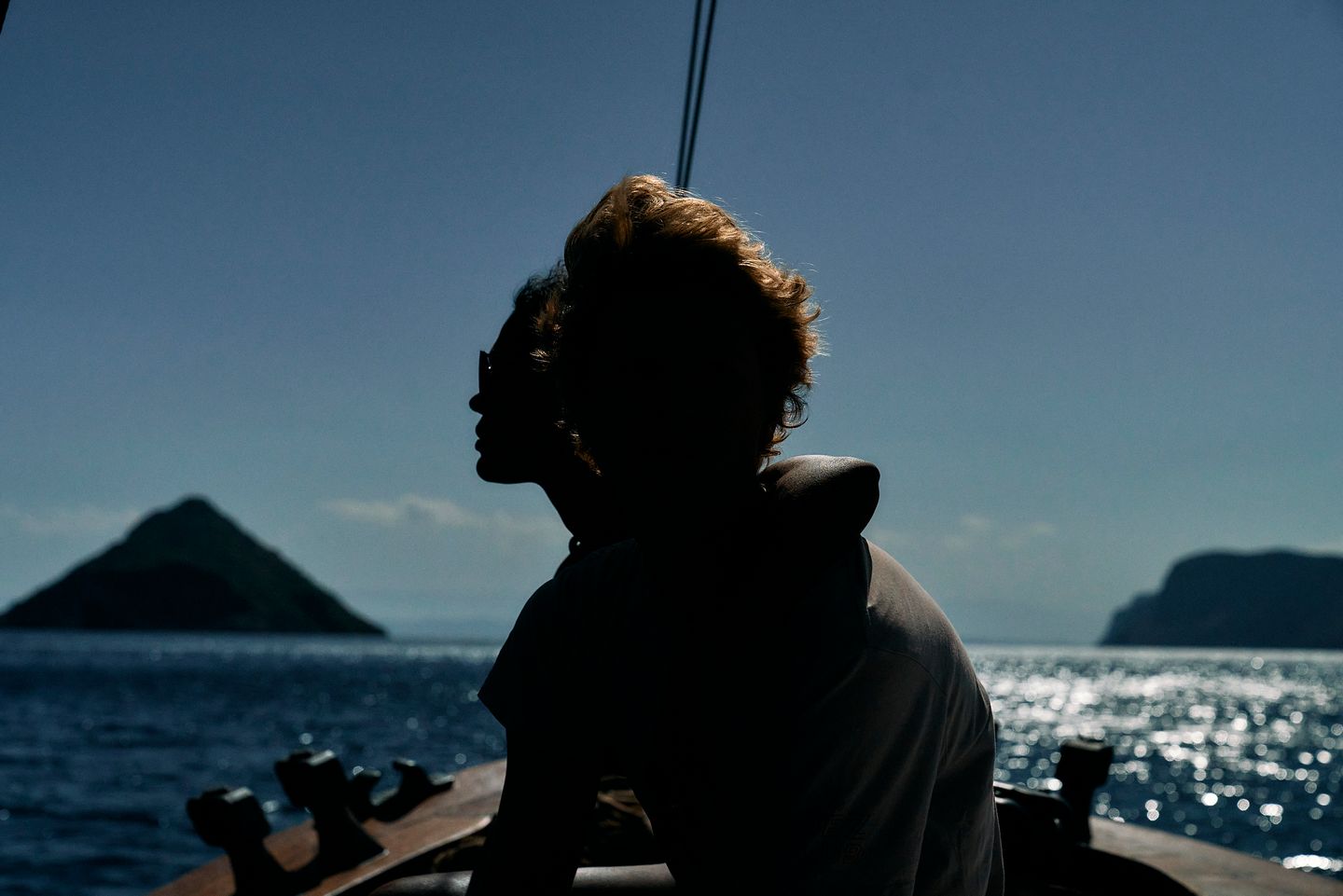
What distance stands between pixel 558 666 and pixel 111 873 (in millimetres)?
18337

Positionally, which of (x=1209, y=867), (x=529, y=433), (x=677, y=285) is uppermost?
(x=677, y=285)

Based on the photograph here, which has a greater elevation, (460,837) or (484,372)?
(484,372)

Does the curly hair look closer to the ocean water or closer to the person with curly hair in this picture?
the person with curly hair

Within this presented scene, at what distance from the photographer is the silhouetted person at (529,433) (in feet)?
8.01

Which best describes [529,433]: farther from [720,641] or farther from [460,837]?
[460,837]

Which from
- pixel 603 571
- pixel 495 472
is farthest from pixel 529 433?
pixel 603 571

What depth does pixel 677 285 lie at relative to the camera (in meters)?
1.51

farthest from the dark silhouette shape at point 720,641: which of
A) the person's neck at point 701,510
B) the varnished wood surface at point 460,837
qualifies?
the varnished wood surface at point 460,837

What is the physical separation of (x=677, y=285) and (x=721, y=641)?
0.54m

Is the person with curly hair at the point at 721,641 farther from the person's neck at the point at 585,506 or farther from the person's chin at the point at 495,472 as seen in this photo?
the person's chin at the point at 495,472

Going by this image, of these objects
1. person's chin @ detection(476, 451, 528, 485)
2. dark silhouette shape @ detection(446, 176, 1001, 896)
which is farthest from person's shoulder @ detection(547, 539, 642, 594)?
person's chin @ detection(476, 451, 528, 485)

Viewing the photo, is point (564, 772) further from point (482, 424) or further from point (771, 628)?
point (482, 424)

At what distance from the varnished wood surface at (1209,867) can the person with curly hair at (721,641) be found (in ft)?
8.72

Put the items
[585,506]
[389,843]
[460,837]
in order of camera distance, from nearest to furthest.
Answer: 1. [585,506]
2. [460,837]
3. [389,843]
